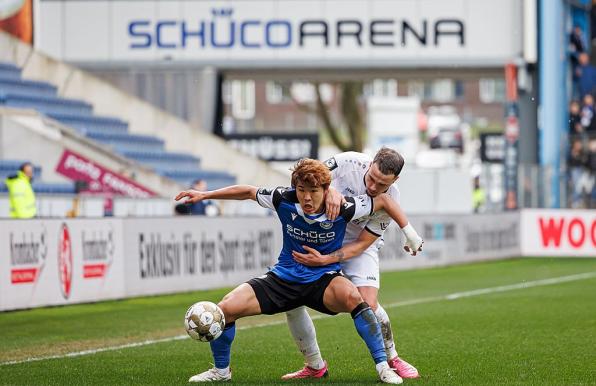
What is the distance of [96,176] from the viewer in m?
31.7

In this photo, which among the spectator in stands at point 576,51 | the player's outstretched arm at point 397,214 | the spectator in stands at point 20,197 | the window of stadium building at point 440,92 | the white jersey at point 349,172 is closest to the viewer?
the player's outstretched arm at point 397,214

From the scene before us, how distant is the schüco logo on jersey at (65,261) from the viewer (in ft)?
59.4

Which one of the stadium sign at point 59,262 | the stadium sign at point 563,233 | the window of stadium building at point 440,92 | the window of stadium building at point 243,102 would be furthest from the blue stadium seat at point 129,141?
the window of stadium building at point 440,92

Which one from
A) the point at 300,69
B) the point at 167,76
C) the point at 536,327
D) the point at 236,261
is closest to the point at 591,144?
the point at 300,69

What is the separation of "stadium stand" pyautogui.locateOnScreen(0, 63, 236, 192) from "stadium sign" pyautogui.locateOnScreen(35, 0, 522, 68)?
3.19 metres

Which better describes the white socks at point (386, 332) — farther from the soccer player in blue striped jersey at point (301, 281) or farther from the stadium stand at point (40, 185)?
the stadium stand at point (40, 185)

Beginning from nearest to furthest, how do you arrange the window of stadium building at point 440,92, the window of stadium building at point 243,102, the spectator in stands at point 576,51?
1. the spectator in stands at point 576,51
2. the window of stadium building at point 243,102
3. the window of stadium building at point 440,92

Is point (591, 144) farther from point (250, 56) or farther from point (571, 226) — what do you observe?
point (250, 56)

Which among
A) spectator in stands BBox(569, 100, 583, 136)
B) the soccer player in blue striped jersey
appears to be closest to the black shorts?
the soccer player in blue striped jersey

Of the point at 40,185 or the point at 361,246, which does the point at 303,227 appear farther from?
the point at 40,185

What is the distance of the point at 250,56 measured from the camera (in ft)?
130

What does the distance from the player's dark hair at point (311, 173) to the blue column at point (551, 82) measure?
29915 mm

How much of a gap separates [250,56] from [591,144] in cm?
998

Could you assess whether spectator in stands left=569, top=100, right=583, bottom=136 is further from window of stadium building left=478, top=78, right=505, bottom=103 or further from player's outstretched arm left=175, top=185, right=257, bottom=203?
window of stadium building left=478, top=78, right=505, bottom=103
